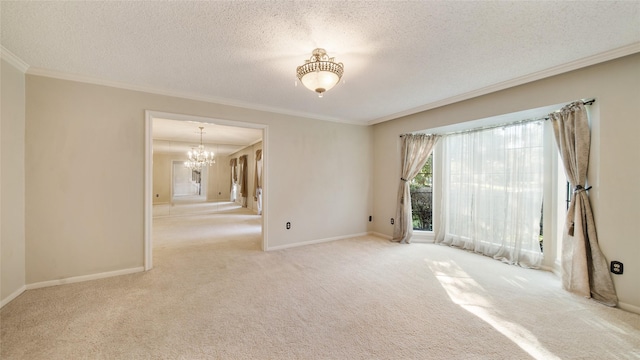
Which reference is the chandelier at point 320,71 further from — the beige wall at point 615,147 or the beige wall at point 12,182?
the beige wall at point 12,182

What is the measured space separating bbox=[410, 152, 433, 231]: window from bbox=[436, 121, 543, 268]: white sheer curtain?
25 cm

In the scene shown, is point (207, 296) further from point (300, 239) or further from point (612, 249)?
point (612, 249)

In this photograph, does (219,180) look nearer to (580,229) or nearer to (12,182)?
(12,182)

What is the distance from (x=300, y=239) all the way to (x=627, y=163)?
13.4 ft

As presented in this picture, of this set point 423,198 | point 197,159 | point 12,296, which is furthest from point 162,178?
point 423,198

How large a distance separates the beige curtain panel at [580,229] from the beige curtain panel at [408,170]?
1.82 metres

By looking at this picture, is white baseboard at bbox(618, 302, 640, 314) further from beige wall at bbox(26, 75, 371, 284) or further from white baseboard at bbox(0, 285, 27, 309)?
white baseboard at bbox(0, 285, 27, 309)

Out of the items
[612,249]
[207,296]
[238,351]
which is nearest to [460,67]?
[612,249]

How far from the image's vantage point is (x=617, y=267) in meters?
2.22

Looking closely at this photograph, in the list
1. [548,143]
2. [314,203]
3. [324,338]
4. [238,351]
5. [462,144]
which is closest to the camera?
[238,351]

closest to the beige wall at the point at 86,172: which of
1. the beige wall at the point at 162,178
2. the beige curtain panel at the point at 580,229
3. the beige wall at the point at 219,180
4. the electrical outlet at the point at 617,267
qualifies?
the beige wall at the point at 162,178

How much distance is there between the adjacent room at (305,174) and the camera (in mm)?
1700

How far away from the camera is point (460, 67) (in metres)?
2.44

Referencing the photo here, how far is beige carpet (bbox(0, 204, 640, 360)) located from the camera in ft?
5.43
